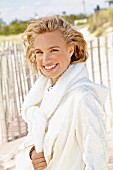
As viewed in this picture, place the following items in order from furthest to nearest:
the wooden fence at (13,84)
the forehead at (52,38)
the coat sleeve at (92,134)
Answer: the wooden fence at (13,84), the forehead at (52,38), the coat sleeve at (92,134)

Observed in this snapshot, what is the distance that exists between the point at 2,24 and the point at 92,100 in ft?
148

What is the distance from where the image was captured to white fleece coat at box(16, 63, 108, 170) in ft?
5.26

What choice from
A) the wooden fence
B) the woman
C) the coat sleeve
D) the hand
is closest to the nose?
the woman

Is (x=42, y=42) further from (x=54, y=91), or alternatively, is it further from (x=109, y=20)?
(x=109, y=20)

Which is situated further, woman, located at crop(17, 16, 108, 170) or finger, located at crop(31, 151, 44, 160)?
finger, located at crop(31, 151, 44, 160)

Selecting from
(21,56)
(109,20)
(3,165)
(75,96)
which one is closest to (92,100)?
(75,96)

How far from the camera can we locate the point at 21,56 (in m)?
6.21

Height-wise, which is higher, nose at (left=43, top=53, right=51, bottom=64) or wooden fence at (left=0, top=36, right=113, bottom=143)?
nose at (left=43, top=53, right=51, bottom=64)

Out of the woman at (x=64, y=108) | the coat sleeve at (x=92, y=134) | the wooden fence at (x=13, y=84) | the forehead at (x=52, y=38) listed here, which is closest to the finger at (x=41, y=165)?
the woman at (x=64, y=108)

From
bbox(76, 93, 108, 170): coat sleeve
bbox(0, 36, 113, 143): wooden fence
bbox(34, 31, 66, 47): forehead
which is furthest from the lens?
bbox(0, 36, 113, 143): wooden fence

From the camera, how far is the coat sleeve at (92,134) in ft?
5.23

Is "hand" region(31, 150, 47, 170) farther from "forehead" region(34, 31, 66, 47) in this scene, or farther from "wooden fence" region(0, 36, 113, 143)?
"wooden fence" region(0, 36, 113, 143)

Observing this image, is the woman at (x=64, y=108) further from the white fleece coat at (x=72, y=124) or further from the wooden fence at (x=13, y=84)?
the wooden fence at (x=13, y=84)

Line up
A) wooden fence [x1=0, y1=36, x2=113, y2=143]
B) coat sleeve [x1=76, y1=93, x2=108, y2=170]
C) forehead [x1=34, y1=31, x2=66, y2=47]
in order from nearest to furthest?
coat sleeve [x1=76, y1=93, x2=108, y2=170], forehead [x1=34, y1=31, x2=66, y2=47], wooden fence [x1=0, y1=36, x2=113, y2=143]
